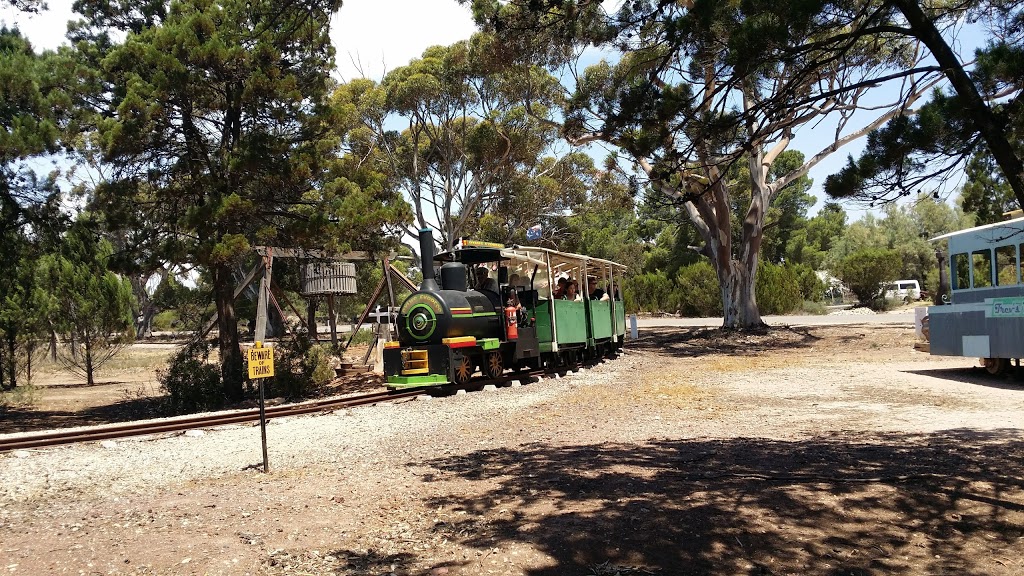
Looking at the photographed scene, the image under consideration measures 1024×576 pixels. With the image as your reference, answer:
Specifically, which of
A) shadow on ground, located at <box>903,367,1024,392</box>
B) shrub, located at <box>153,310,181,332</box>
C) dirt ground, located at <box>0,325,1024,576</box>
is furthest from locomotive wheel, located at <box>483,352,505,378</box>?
shrub, located at <box>153,310,181,332</box>

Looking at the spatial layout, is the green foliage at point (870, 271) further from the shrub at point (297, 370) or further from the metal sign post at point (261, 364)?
the metal sign post at point (261, 364)

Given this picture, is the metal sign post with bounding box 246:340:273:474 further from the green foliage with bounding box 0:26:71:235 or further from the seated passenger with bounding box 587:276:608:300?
the seated passenger with bounding box 587:276:608:300

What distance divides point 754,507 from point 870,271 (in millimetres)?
42563

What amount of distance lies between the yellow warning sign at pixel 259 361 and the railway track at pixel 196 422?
11.1ft

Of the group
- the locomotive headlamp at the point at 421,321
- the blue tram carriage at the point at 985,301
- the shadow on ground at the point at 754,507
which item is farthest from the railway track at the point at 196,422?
the blue tram carriage at the point at 985,301

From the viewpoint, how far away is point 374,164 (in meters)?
35.8

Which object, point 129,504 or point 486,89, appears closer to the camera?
point 129,504

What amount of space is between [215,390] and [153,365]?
1603 centimetres

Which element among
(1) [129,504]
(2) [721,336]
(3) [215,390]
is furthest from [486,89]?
(1) [129,504]

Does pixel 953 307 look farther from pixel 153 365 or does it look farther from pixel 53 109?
pixel 153 365

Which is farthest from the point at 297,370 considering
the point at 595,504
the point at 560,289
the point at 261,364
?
the point at 595,504

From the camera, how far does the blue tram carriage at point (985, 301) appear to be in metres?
13.5

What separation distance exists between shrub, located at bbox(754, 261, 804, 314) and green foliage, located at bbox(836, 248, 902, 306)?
362 centimetres

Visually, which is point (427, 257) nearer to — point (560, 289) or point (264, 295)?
point (560, 289)
